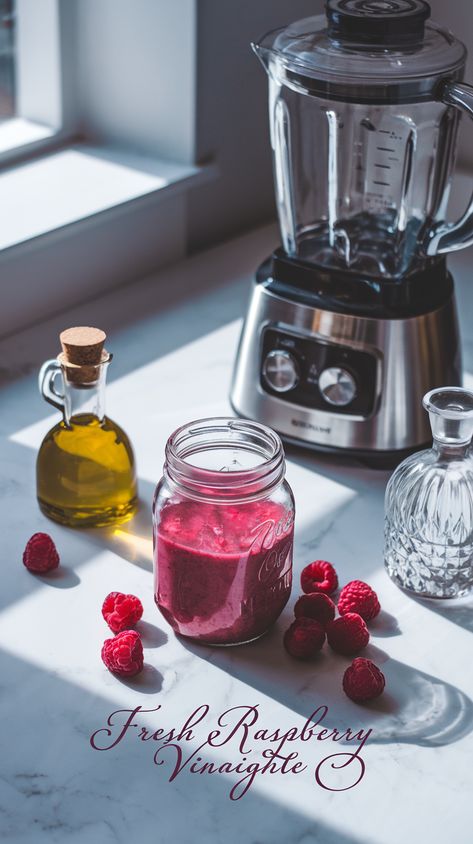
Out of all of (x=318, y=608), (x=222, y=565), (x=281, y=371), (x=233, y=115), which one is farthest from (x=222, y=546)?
(x=233, y=115)

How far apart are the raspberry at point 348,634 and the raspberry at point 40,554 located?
9.8 inches

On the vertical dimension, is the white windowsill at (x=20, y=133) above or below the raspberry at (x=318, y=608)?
above

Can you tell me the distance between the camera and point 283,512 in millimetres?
947

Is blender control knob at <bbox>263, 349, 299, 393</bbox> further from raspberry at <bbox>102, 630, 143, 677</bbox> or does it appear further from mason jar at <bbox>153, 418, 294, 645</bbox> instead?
raspberry at <bbox>102, 630, 143, 677</bbox>

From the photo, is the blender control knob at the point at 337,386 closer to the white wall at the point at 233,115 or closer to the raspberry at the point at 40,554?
the raspberry at the point at 40,554

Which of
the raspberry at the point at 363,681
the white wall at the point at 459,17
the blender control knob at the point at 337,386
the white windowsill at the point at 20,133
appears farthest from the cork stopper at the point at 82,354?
the white wall at the point at 459,17

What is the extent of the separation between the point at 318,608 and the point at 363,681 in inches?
3.7

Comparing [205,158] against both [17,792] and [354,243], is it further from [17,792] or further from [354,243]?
[17,792]

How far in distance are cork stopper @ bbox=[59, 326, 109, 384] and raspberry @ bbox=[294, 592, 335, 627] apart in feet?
0.90

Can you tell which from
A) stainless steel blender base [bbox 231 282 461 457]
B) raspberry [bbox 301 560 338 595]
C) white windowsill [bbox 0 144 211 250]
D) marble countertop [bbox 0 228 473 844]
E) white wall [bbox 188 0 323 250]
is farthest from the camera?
white wall [bbox 188 0 323 250]

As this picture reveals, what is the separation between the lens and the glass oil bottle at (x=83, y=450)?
3.46ft

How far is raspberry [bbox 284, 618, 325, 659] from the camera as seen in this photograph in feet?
3.09

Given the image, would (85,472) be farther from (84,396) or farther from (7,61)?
(7,61)

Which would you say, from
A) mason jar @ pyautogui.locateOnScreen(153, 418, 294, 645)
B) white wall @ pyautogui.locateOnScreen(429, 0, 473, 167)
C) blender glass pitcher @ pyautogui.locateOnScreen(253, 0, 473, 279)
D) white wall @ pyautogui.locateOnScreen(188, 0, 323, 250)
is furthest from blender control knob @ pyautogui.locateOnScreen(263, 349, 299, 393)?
white wall @ pyautogui.locateOnScreen(429, 0, 473, 167)
